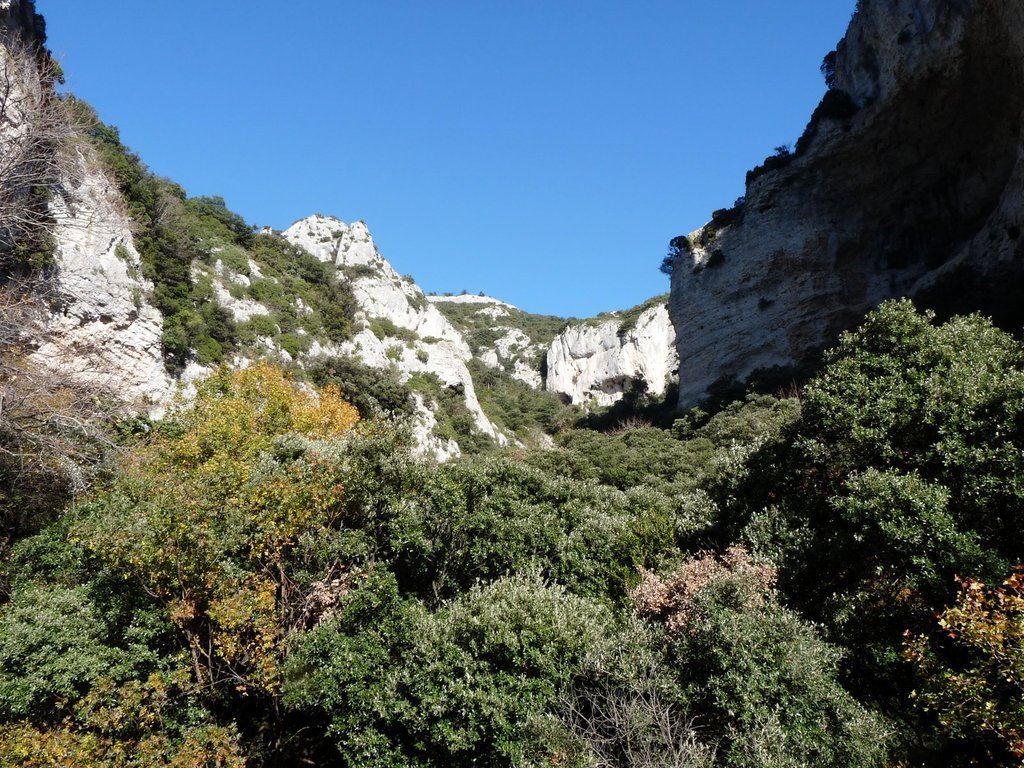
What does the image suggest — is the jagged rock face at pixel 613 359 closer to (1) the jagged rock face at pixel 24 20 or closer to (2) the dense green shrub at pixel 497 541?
(2) the dense green shrub at pixel 497 541

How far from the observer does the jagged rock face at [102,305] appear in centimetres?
2481

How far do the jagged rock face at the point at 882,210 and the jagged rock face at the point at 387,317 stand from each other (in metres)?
20.0

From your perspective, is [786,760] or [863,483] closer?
[786,760]

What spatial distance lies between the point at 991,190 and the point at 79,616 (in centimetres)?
4367

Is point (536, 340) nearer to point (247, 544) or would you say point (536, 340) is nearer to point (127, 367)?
point (127, 367)

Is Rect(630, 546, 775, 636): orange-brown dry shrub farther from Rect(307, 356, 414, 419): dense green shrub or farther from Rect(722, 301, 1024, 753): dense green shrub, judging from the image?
Rect(307, 356, 414, 419): dense green shrub

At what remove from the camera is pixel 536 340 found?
99125mm

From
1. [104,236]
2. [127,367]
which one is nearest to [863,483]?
[127,367]

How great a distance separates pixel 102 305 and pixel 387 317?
95.7ft

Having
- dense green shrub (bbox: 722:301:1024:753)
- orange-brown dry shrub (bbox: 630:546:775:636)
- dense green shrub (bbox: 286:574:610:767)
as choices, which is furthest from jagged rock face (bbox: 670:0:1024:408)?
dense green shrub (bbox: 286:574:610:767)

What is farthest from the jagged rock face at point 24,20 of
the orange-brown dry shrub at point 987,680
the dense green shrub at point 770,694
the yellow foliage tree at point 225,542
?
the orange-brown dry shrub at point 987,680

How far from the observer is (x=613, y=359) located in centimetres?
7288

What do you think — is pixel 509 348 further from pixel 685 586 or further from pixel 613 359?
pixel 685 586

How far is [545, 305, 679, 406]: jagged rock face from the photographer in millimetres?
69875
